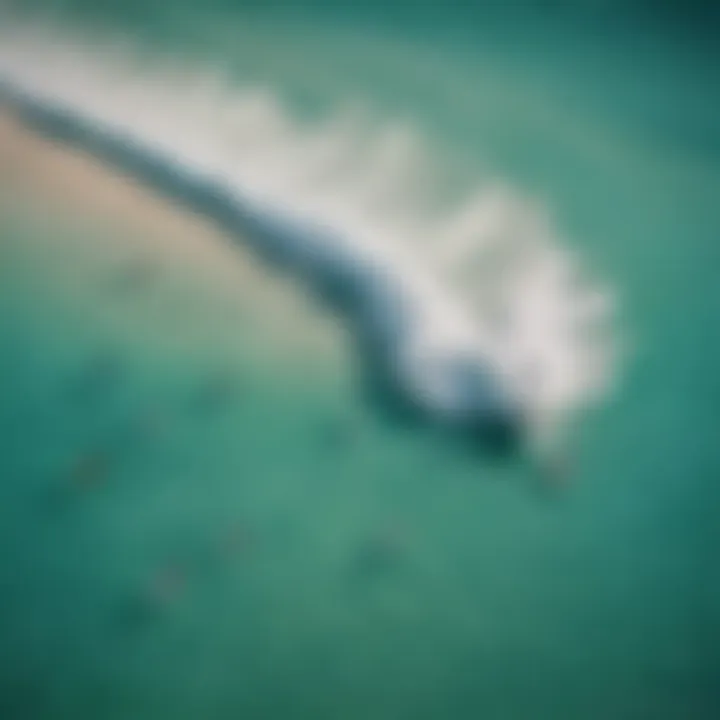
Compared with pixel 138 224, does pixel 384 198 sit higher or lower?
higher

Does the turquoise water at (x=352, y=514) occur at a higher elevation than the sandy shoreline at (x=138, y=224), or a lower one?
lower

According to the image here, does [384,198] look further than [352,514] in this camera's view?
Yes

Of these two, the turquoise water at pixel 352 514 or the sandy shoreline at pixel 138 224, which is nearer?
the turquoise water at pixel 352 514

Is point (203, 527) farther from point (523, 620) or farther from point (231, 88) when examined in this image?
point (231, 88)

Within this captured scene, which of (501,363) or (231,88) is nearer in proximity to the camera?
(501,363)

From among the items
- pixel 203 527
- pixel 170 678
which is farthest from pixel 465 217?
pixel 170 678
